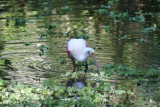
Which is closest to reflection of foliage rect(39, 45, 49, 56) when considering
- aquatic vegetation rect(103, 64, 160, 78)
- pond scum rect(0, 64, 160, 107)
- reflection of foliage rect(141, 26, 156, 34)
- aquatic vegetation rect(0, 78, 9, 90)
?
aquatic vegetation rect(103, 64, 160, 78)

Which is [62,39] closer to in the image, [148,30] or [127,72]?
[148,30]

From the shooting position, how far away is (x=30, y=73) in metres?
11.6

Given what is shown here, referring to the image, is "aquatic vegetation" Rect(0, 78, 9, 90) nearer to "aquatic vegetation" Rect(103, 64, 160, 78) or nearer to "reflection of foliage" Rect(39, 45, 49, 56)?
"aquatic vegetation" Rect(103, 64, 160, 78)

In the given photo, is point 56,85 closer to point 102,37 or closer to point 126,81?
point 126,81

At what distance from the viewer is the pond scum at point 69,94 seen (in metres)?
9.00

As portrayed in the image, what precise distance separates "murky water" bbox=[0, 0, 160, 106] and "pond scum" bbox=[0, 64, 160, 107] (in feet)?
2.69

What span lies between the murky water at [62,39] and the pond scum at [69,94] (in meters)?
0.82

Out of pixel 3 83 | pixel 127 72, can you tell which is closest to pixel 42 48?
pixel 3 83

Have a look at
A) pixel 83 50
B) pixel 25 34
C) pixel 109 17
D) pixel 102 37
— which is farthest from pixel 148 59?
pixel 109 17

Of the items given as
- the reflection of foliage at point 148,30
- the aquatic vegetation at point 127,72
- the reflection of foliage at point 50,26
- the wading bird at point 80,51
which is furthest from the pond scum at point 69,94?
the reflection of foliage at point 50,26

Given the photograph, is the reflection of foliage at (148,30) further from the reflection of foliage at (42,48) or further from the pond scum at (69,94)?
the pond scum at (69,94)

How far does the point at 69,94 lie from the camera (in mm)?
9688

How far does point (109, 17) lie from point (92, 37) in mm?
4289

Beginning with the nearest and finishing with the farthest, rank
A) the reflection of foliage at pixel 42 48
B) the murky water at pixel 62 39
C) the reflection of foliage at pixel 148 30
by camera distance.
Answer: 1. the murky water at pixel 62 39
2. the reflection of foliage at pixel 42 48
3. the reflection of foliage at pixel 148 30
